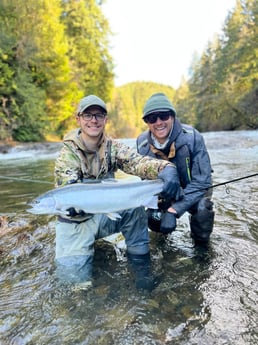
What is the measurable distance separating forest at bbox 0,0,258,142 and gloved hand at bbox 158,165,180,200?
61.9 feet

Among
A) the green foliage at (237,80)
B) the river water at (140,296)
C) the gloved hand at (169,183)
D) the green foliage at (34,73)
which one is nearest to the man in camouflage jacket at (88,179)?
the gloved hand at (169,183)

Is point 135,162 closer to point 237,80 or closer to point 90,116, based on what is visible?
point 90,116

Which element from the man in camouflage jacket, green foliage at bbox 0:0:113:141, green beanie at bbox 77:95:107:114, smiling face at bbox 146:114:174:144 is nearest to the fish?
the man in camouflage jacket

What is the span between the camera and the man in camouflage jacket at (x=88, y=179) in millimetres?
3025


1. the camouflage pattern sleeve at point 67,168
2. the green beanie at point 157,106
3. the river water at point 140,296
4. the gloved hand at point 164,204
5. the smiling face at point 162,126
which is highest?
the green beanie at point 157,106

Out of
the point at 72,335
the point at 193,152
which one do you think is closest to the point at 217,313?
the point at 72,335

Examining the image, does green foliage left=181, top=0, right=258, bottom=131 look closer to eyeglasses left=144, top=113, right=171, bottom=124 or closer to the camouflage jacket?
eyeglasses left=144, top=113, right=171, bottom=124

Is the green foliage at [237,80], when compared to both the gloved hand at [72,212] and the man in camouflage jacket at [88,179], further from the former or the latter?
the gloved hand at [72,212]

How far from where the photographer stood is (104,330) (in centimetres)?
224

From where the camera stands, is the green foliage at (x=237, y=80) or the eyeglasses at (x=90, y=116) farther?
the green foliage at (x=237, y=80)

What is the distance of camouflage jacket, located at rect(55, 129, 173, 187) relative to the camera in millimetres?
3162

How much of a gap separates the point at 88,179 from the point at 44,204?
1.88 feet

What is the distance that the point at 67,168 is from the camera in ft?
10.3

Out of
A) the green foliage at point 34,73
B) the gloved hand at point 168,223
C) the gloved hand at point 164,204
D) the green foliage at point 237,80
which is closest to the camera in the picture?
the gloved hand at point 168,223
